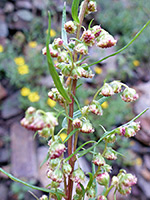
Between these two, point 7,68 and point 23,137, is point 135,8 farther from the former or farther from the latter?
point 23,137

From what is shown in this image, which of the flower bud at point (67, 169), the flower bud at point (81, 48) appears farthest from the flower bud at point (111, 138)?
the flower bud at point (81, 48)

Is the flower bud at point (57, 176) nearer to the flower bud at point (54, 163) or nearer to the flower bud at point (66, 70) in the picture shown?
the flower bud at point (54, 163)

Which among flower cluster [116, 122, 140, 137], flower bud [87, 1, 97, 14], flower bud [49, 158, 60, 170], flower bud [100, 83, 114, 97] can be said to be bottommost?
flower bud [49, 158, 60, 170]

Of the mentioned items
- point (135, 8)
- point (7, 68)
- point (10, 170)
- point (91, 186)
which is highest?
point (135, 8)

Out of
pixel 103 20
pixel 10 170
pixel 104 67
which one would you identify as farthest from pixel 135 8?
pixel 10 170

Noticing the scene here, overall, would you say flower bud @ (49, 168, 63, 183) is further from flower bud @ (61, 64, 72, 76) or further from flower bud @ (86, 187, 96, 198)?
flower bud @ (61, 64, 72, 76)

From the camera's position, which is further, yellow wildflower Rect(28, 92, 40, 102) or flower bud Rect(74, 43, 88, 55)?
yellow wildflower Rect(28, 92, 40, 102)

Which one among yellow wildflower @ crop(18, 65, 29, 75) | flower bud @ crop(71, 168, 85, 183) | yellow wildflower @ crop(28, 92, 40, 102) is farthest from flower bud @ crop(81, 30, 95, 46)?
yellow wildflower @ crop(18, 65, 29, 75)

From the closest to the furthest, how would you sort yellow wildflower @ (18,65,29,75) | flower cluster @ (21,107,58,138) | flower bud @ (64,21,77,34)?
flower cluster @ (21,107,58,138) < flower bud @ (64,21,77,34) < yellow wildflower @ (18,65,29,75)

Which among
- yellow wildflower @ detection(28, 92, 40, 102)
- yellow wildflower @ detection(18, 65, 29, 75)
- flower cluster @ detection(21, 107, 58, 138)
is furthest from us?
yellow wildflower @ detection(18, 65, 29, 75)

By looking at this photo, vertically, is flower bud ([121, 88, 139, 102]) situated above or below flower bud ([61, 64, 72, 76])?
below

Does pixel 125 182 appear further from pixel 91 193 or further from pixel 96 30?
pixel 96 30
